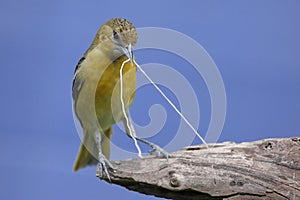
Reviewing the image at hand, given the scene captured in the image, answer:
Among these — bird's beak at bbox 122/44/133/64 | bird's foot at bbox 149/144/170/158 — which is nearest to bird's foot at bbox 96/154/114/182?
bird's foot at bbox 149/144/170/158

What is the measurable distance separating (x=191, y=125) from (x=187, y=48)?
0.23 meters

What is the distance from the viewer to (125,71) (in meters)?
1.71

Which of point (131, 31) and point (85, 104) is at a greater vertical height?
point (131, 31)

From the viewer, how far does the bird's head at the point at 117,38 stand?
1598 millimetres

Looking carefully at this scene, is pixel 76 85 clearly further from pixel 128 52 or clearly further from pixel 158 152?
pixel 158 152

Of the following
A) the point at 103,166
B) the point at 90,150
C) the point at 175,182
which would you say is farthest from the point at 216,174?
the point at 90,150

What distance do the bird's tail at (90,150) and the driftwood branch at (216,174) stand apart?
0.77 feet

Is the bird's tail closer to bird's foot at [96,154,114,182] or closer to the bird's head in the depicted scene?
bird's foot at [96,154,114,182]

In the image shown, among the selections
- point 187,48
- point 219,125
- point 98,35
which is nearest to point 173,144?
point 219,125

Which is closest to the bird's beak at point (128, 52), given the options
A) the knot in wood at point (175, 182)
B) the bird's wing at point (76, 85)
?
the bird's wing at point (76, 85)

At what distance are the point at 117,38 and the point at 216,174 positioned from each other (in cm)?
52

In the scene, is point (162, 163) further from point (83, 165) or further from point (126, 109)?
point (83, 165)

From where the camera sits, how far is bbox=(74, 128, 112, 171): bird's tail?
1.86 metres

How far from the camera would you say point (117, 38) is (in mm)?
1645
